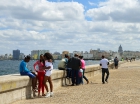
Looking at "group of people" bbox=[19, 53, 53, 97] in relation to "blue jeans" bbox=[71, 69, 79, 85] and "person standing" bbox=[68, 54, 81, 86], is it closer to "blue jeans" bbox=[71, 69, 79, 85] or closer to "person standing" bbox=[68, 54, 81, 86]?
"person standing" bbox=[68, 54, 81, 86]

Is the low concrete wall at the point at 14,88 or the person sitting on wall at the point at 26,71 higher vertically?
the person sitting on wall at the point at 26,71

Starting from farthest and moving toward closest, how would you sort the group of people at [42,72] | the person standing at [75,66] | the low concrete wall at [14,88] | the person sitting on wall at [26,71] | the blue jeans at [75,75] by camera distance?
the blue jeans at [75,75]
the person standing at [75,66]
the group of people at [42,72]
the person sitting on wall at [26,71]
the low concrete wall at [14,88]

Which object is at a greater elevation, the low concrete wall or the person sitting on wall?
the person sitting on wall

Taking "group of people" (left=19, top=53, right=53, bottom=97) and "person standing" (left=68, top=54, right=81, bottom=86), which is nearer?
"group of people" (left=19, top=53, right=53, bottom=97)

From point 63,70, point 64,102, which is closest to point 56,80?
point 63,70

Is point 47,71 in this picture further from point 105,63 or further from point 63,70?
point 105,63

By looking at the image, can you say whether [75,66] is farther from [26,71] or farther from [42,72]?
[26,71]

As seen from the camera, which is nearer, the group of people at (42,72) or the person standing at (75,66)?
the group of people at (42,72)

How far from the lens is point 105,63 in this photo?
1717 cm

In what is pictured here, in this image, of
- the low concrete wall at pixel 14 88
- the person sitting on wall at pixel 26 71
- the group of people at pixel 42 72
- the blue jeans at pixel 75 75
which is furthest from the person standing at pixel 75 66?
the low concrete wall at pixel 14 88

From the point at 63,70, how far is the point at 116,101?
5634 mm

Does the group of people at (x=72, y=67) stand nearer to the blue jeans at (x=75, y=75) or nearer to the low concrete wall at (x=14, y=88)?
the blue jeans at (x=75, y=75)

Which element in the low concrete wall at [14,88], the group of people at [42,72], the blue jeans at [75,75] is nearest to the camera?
the low concrete wall at [14,88]

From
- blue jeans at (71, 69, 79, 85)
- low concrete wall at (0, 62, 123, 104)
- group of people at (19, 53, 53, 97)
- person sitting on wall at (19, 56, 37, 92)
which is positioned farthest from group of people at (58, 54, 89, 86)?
low concrete wall at (0, 62, 123, 104)
